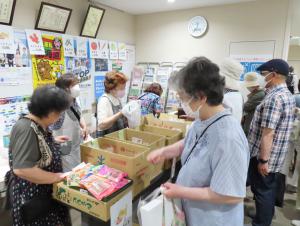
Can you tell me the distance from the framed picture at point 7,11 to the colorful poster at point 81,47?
97 centimetres

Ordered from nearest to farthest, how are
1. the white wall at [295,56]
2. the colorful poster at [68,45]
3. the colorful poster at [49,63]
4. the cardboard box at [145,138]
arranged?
the cardboard box at [145,138] < the colorful poster at [49,63] < the colorful poster at [68,45] < the white wall at [295,56]

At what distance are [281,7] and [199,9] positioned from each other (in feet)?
4.02

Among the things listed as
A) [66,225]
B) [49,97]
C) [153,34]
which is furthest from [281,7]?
[66,225]

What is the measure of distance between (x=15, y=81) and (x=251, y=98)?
2.77m

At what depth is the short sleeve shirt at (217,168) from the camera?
0.83 meters

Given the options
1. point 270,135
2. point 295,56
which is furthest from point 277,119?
point 295,56

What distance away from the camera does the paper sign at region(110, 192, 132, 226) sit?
1.06 m

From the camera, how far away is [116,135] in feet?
5.54

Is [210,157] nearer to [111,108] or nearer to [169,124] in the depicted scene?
[169,124]

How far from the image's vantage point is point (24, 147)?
1.08 metres

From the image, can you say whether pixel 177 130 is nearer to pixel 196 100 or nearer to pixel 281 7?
pixel 196 100

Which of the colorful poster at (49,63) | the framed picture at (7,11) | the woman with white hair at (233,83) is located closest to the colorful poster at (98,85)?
the colorful poster at (49,63)

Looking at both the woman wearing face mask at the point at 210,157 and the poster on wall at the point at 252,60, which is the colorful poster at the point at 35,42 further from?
the poster on wall at the point at 252,60

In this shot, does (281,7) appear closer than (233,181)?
No
